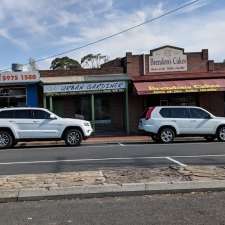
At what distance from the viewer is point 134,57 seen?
1176 inches

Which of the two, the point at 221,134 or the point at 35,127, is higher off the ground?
the point at 35,127

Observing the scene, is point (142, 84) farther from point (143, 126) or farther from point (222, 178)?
point (222, 178)

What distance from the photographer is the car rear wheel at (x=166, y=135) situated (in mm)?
22750

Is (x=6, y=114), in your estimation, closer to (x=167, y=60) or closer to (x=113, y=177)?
(x=167, y=60)

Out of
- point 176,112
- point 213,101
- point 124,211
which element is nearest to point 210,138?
point 176,112

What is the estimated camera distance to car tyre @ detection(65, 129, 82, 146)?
21.9 meters

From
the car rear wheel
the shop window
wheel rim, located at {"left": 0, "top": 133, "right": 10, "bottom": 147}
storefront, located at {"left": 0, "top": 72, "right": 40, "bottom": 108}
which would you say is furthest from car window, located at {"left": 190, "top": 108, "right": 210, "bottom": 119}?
storefront, located at {"left": 0, "top": 72, "right": 40, "bottom": 108}

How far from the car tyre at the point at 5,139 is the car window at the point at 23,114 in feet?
2.74

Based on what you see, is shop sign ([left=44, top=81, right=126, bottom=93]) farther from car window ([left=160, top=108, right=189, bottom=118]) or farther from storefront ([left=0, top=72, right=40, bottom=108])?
car window ([left=160, top=108, right=189, bottom=118])

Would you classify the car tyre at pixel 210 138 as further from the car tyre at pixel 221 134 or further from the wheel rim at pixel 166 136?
the wheel rim at pixel 166 136

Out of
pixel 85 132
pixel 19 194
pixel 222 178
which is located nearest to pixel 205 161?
pixel 222 178

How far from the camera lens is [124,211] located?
26.2ft

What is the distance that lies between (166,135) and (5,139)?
6.82 meters

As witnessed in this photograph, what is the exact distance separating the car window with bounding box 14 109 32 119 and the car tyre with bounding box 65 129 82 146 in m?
1.76
